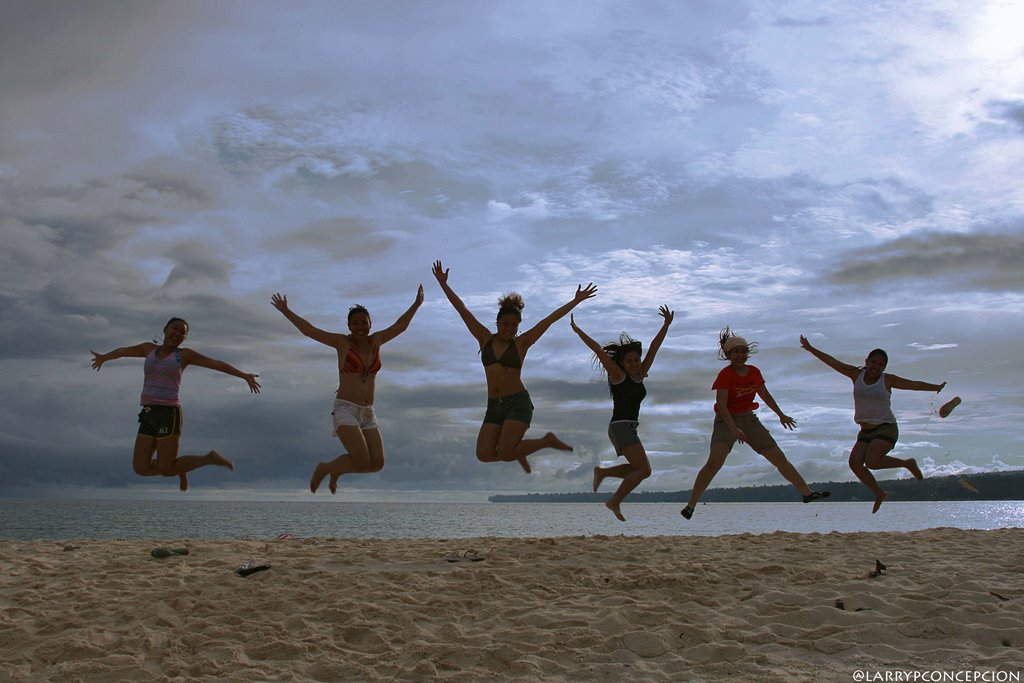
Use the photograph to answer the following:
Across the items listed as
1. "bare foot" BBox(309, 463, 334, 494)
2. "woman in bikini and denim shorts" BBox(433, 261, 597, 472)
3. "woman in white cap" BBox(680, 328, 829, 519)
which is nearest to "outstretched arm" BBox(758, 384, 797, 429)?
"woman in white cap" BBox(680, 328, 829, 519)

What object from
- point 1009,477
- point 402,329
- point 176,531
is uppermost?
point 402,329

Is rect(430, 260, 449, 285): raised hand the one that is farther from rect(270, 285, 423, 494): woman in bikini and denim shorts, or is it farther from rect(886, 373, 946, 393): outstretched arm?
rect(886, 373, 946, 393): outstretched arm

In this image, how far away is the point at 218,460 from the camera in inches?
415

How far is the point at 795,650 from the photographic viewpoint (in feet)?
23.3

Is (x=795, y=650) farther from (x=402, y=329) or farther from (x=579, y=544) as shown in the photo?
(x=402, y=329)

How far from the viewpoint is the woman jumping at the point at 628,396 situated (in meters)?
10.8

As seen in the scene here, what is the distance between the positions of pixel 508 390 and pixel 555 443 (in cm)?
92

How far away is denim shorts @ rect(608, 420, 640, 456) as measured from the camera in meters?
10.8

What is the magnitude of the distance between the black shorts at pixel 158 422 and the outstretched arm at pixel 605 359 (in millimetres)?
5626

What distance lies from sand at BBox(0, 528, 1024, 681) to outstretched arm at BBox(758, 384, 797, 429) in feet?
6.19

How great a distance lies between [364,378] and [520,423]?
7.22 ft

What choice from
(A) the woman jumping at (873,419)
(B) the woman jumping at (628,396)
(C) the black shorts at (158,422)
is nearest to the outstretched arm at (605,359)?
(B) the woman jumping at (628,396)

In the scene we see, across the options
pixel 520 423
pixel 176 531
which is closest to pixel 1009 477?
pixel 176 531

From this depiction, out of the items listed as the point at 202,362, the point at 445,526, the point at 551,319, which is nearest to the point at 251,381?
the point at 202,362
